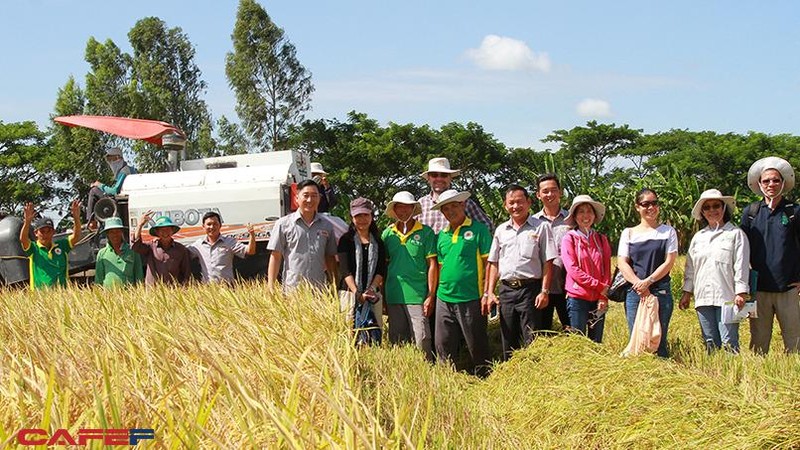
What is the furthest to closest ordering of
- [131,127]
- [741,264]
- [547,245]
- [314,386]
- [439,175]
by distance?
[131,127] < [439,175] < [547,245] < [741,264] < [314,386]

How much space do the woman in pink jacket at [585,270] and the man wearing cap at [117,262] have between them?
3.38 m

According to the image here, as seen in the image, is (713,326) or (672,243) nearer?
(672,243)

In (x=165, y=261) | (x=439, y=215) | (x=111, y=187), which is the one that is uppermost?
(x=111, y=187)

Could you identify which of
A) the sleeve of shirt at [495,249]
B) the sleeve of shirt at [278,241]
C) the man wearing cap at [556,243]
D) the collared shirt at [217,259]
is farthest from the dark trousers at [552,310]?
the collared shirt at [217,259]

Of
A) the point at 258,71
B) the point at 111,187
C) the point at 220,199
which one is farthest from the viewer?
the point at 258,71

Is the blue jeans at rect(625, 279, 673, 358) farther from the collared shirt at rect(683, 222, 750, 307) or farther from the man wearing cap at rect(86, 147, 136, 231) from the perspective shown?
the man wearing cap at rect(86, 147, 136, 231)

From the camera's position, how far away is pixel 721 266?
4648mm

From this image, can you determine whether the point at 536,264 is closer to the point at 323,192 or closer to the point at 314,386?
the point at 314,386

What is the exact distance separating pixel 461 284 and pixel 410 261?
41 cm

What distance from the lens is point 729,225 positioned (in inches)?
187

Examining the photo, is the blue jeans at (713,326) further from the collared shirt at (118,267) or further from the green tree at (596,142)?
the green tree at (596,142)

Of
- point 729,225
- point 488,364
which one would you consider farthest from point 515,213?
point 729,225

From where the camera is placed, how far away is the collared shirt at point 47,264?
5.76 meters

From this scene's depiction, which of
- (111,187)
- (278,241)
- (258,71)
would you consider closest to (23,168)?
(258,71)
